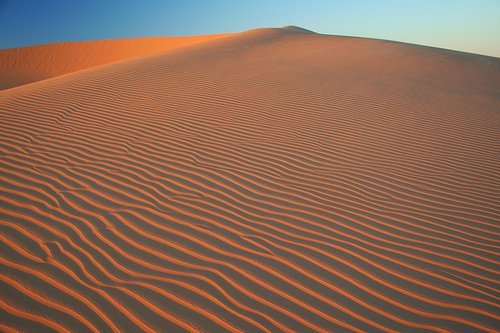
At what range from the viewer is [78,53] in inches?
1486

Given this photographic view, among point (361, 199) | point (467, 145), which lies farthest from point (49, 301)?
point (467, 145)

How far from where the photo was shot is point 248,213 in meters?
3.32

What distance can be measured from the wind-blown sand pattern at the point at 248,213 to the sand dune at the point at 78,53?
1135 inches

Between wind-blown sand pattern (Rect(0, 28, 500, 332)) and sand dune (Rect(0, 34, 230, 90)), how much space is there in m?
28.8

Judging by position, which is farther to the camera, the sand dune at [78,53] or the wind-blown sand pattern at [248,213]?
the sand dune at [78,53]

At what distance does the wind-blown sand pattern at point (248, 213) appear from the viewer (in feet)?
7.38

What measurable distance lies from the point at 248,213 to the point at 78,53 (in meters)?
43.1

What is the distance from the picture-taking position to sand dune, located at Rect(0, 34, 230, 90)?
1302 inches

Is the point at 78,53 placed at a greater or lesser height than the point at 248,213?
greater

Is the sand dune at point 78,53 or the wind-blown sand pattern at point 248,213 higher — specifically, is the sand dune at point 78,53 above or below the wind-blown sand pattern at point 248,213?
above

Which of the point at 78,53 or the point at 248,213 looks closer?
the point at 248,213

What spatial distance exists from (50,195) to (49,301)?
1.63 m

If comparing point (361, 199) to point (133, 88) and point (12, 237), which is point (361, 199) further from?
point (133, 88)

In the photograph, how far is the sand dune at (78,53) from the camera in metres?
33.1
